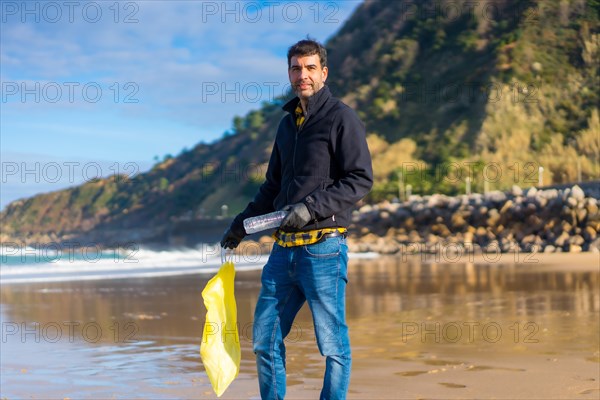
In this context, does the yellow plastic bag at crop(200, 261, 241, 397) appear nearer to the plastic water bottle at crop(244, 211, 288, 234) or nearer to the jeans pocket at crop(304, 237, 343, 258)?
the plastic water bottle at crop(244, 211, 288, 234)

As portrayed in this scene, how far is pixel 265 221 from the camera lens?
4.34 metres

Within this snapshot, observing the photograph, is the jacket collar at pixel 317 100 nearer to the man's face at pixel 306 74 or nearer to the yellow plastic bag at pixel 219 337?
the man's face at pixel 306 74

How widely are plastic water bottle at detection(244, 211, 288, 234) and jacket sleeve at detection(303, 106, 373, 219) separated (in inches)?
5.9

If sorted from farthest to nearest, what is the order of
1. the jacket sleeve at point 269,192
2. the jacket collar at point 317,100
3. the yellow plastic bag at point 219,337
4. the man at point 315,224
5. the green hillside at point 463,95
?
the green hillside at point 463,95
the jacket sleeve at point 269,192
the yellow plastic bag at point 219,337
the jacket collar at point 317,100
the man at point 315,224

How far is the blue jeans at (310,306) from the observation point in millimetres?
4344

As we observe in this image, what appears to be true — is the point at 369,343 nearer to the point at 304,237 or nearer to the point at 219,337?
the point at 219,337

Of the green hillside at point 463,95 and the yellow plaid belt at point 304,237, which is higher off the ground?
the green hillside at point 463,95

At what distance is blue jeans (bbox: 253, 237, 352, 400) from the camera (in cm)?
434

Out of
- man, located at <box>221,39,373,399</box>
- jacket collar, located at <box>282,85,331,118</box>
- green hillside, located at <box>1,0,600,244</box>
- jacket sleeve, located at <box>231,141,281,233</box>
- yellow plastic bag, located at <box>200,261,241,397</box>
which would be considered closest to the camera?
man, located at <box>221,39,373,399</box>

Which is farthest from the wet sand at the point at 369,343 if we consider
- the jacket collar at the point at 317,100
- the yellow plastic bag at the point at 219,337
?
the jacket collar at the point at 317,100

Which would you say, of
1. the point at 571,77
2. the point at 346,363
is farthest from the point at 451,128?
the point at 346,363

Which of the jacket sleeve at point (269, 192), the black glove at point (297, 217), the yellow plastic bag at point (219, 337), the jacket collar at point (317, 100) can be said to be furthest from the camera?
the jacket sleeve at point (269, 192)

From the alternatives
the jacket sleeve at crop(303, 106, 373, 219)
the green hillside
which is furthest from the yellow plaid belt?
the green hillside

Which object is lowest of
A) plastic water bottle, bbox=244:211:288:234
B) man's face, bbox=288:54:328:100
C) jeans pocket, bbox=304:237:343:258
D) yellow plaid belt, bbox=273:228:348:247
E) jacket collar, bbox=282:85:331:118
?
jeans pocket, bbox=304:237:343:258
